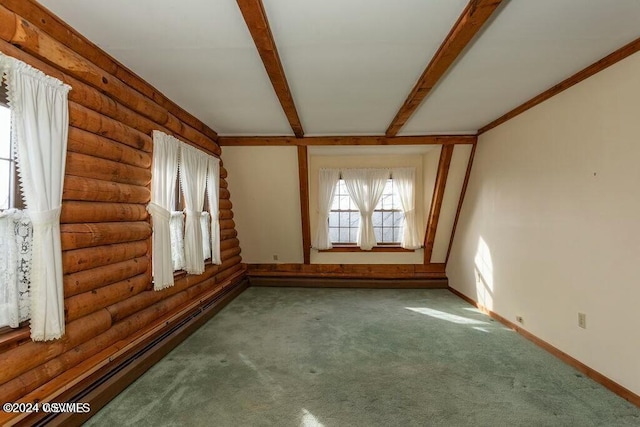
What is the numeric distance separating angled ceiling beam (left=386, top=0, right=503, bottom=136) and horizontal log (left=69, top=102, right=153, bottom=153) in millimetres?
2702

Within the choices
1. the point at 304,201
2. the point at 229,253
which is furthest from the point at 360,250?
the point at 229,253

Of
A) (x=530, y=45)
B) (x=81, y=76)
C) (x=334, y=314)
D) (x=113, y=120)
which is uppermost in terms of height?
(x=530, y=45)

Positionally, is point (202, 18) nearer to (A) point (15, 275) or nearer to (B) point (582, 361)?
(A) point (15, 275)

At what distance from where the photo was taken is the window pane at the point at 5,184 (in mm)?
1898

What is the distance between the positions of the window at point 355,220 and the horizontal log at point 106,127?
387cm

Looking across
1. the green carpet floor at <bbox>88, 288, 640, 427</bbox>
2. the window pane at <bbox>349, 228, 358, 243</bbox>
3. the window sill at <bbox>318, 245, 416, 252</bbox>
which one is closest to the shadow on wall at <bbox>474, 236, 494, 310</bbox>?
the green carpet floor at <bbox>88, 288, 640, 427</bbox>

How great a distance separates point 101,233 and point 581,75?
4322 mm

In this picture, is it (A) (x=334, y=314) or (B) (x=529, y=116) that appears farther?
(A) (x=334, y=314)

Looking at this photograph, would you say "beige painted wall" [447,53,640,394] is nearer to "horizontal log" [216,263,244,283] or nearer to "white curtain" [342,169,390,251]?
"white curtain" [342,169,390,251]

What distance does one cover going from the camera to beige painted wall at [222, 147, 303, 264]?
16.9ft

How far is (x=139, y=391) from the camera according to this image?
2.50m

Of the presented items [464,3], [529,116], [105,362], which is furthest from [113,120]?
[529,116]

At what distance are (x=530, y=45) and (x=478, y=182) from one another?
2.73 metres

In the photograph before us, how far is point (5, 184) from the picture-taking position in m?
1.92
